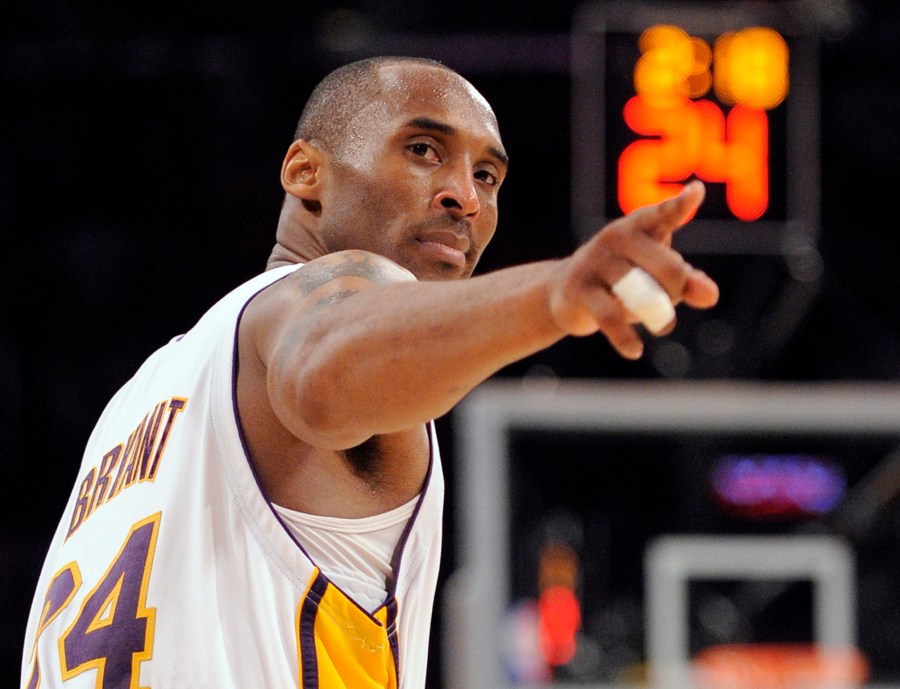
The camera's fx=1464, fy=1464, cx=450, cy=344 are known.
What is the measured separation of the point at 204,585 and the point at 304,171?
79 cm

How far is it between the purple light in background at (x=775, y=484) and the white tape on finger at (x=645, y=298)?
425 inches

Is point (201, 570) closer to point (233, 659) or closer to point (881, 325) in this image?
point (233, 659)

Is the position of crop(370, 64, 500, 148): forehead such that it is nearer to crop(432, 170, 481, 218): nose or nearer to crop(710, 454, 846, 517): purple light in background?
crop(432, 170, 481, 218): nose

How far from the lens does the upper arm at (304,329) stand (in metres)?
1.83

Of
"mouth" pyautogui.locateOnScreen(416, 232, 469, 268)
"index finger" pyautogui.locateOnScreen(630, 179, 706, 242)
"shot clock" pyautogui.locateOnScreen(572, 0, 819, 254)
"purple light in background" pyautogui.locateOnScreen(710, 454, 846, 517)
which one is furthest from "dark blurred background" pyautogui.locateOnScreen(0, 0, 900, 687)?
"index finger" pyautogui.locateOnScreen(630, 179, 706, 242)

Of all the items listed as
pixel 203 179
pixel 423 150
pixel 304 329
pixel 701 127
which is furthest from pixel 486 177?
pixel 203 179

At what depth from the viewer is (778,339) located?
10.8 metres

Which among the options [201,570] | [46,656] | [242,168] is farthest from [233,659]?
[242,168]

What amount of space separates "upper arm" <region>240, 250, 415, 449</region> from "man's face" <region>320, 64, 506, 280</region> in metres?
0.31

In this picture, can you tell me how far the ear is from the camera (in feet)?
8.15

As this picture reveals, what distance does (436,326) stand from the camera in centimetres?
175

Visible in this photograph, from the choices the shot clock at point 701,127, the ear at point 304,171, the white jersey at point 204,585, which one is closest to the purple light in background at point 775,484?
the shot clock at point 701,127

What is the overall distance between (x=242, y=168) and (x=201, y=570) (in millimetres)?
7587

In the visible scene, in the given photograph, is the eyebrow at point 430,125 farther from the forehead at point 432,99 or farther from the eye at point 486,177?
the eye at point 486,177
